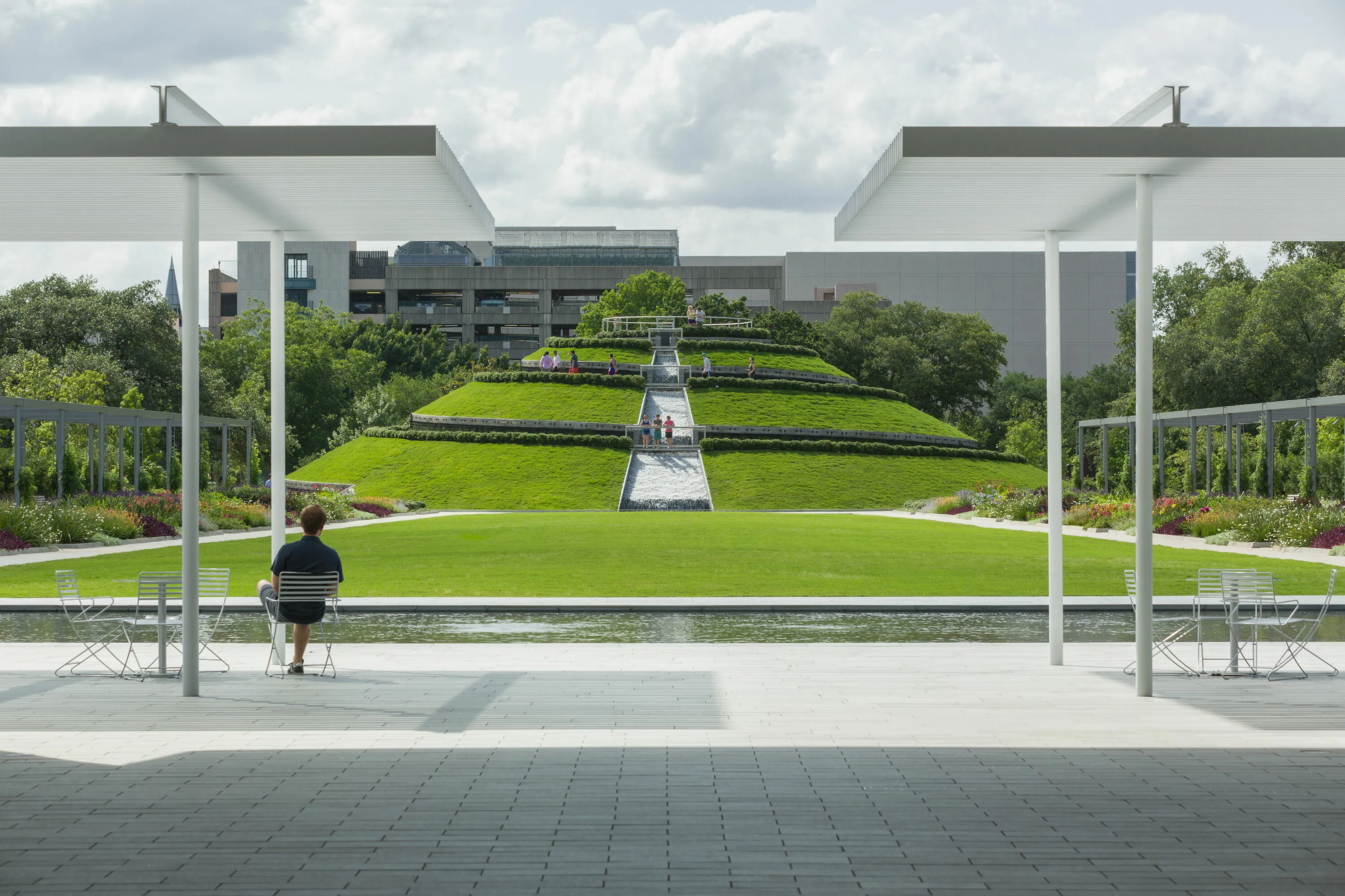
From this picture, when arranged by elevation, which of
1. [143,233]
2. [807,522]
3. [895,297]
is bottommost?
[807,522]

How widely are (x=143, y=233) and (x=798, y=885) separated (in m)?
8.68

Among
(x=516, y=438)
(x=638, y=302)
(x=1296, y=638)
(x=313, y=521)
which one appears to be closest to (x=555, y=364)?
(x=516, y=438)

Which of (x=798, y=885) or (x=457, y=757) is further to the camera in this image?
(x=457, y=757)

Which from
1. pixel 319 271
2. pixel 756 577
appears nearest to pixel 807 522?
pixel 756 577

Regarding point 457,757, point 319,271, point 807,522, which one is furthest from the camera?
point 319,271

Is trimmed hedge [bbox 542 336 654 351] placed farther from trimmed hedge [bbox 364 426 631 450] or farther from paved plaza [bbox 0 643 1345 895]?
paved plaza [bbox 0 643 1345 895]

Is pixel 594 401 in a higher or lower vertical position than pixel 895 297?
lower

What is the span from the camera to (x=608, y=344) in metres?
71.1

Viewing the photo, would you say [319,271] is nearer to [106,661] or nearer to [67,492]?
[67,492]

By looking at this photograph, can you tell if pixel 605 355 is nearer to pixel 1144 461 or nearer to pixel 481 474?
pixel 481 474

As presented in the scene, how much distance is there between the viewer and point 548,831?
17.3ft

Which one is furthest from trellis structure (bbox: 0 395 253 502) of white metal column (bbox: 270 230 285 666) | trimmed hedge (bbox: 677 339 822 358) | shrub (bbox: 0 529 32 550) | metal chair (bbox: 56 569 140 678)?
trimmed hedge (bbox: 677 339 822 358)

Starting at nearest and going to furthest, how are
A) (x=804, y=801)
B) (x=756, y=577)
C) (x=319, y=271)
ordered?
(x=804, y=801) < (x=756, y=577) < (x=319, y=271)

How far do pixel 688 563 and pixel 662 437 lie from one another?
3408 centimetres
